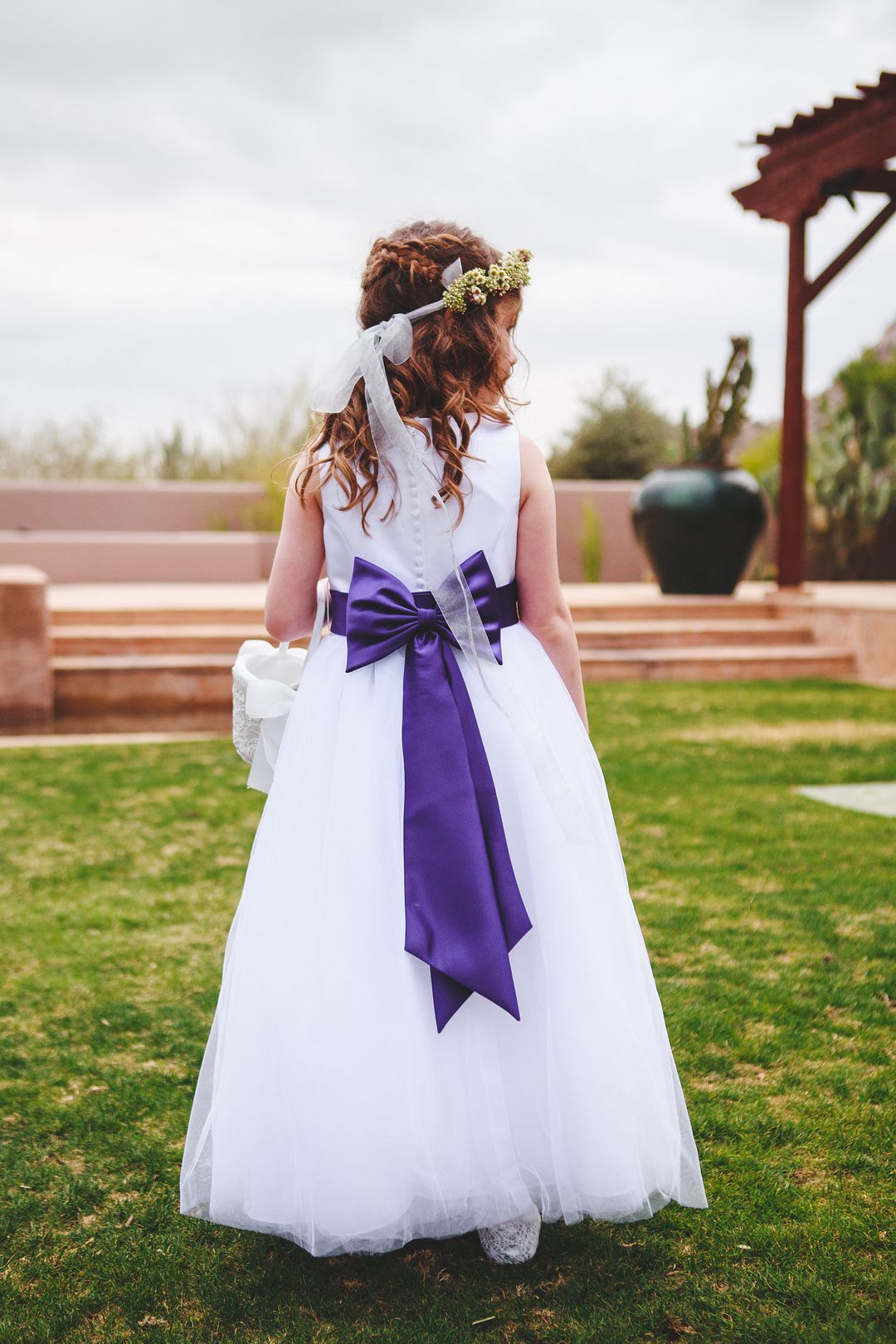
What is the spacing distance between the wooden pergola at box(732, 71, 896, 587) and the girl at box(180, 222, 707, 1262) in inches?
315

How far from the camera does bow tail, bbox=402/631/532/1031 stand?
1.83m

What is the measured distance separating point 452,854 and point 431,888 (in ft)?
0.21

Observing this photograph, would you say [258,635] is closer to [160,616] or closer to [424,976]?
[160,616]

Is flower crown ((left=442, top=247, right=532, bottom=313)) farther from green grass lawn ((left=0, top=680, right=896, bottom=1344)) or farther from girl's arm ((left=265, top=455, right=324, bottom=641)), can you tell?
green grass lawn ((left=0, top=680, right=896, bottom=1344))

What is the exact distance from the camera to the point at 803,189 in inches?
383

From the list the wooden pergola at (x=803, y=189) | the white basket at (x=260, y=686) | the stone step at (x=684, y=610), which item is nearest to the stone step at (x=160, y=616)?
the stone step at (x=684, y=610)

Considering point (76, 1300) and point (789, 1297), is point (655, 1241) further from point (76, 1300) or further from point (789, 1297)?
point (76, 1300)

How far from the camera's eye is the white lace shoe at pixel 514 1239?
2010 millimetres

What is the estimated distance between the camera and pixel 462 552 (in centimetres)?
198

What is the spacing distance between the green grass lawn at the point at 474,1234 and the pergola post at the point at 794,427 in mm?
5243

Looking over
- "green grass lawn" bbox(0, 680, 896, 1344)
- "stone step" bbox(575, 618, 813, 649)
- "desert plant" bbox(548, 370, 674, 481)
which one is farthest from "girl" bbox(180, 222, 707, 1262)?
"desert plant" bbox(548, 370, 674, 481)

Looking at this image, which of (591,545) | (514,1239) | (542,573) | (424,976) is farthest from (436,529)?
(591,545)

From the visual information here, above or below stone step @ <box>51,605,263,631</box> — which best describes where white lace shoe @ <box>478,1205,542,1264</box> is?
below

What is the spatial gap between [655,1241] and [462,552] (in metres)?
1.31
